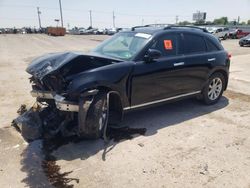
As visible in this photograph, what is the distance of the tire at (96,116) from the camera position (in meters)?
3.89

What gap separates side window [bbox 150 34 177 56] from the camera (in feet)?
15.8

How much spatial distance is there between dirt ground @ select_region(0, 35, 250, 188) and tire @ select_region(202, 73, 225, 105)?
351 millimetres

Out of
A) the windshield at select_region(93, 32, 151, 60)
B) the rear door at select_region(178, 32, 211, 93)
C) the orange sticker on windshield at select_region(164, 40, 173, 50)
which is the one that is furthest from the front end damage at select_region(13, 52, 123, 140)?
the rear door at select_region(178, 32, 211, 93)

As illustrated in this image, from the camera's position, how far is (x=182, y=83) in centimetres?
525

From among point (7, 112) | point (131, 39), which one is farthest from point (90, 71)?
point (7, 112)

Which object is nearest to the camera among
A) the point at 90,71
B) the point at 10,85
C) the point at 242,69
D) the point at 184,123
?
the point at 90,71

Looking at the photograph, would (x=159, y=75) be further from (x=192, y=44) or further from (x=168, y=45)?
(x=192, y=44)

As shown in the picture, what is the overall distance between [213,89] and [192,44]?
1.28 m

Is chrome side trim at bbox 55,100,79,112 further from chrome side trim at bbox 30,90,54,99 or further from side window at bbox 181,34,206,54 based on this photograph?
side window at bbox 181,34,206,54

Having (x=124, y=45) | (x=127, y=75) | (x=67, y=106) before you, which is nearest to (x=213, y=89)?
(x=124, y=45)

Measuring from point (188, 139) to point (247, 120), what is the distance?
1.62 meters

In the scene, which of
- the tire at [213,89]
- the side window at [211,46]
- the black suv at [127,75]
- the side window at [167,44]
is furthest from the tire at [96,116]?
the side window at [211,46]

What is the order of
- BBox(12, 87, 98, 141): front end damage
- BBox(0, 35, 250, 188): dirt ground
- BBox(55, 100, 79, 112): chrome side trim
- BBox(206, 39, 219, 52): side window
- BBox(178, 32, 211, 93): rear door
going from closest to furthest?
BBox(0, 35, 250, 188): dirt ground → BBox(55, 100, 79, 112): chrome side trim → BBox(12, 87, 98, 141): front end damage → BBox(178, 32, 211, 93): rear door → BBox(206, 39, 219, 52): side window

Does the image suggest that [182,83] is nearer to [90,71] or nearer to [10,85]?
[90,71]
